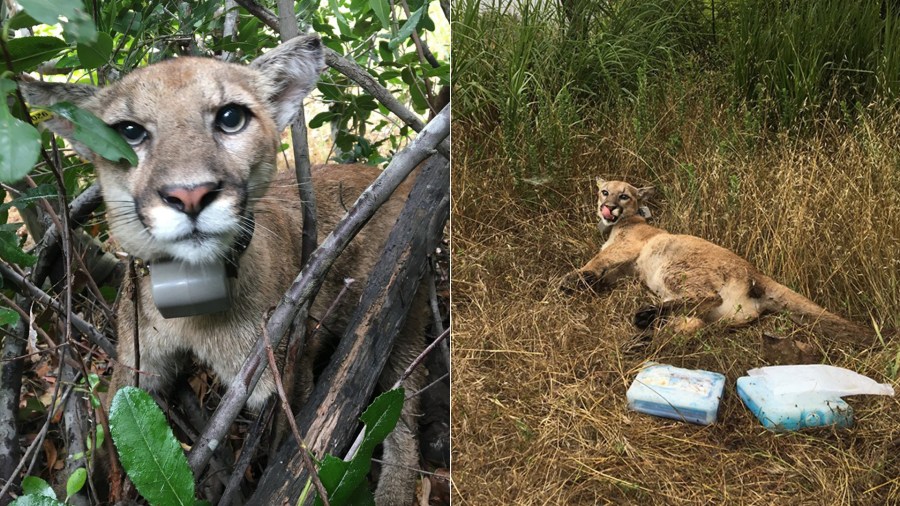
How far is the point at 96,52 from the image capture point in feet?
3.59

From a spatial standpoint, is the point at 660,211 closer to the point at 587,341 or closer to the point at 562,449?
the point at 587,341

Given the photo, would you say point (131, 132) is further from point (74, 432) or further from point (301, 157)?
point (74, 432)

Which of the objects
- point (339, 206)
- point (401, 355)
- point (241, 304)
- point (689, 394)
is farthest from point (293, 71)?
point (689, 394)

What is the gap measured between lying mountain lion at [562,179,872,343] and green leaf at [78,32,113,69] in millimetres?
820

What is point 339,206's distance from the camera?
2.22 meters

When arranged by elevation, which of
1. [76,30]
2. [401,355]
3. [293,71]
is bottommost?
[401,355]

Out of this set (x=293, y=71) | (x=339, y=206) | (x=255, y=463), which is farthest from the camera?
(x=339, y=206)

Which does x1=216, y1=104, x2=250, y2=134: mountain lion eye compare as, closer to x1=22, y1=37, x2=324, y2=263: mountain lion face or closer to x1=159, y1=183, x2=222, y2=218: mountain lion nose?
x1=22, y1=37, x2=324, y2=263: mountain lion face

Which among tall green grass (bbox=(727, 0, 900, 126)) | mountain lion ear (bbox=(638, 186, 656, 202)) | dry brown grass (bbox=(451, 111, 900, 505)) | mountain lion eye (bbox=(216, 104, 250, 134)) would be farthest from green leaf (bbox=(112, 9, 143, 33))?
tall green grass (bbox=(727, 0, 900, 126))

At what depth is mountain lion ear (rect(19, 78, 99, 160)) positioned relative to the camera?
Result: 125cm

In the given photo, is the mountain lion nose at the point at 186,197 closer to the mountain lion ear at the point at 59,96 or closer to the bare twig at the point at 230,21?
the mountain lion ear at the point at 59,96

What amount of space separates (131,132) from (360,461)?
0.70 metres

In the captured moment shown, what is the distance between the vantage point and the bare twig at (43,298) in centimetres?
159

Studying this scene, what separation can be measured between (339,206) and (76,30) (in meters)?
1.42
